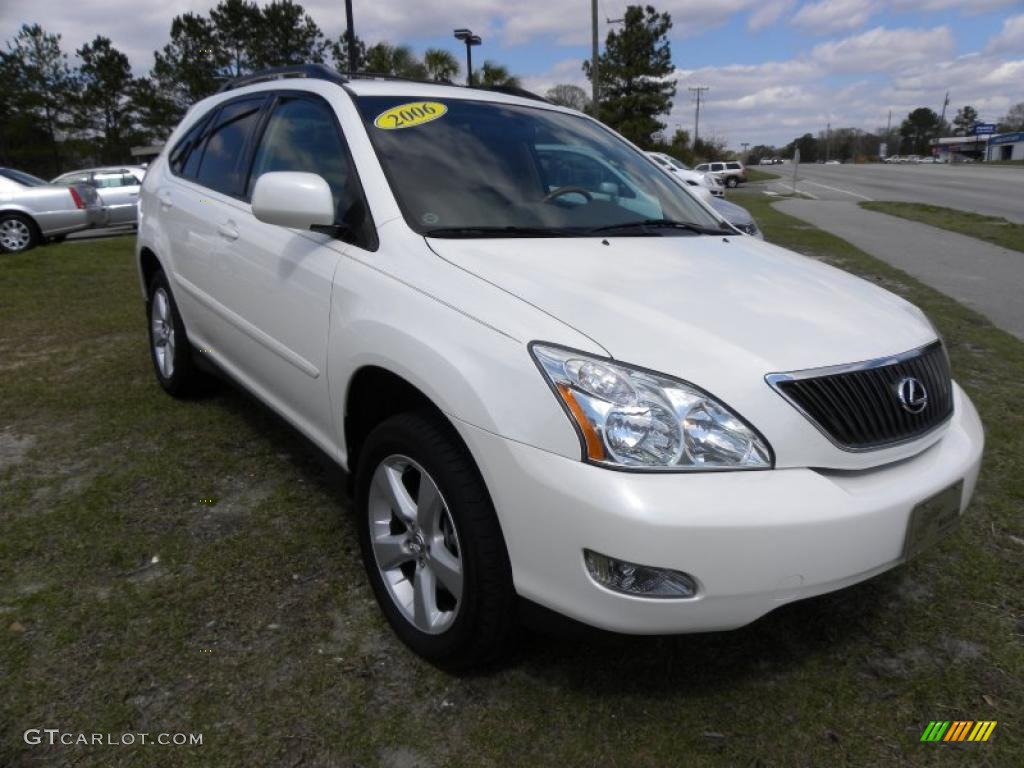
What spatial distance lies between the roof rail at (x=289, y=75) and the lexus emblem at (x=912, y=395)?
2309 mm

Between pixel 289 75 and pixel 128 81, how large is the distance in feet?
180

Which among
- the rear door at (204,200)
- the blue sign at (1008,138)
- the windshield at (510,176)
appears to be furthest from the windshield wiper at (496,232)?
the blue sign at (1008,138)

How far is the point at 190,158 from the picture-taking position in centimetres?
421

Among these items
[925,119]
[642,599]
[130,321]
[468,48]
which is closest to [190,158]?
[130,321]

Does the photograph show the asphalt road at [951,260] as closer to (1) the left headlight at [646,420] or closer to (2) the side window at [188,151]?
(1) the left headlight at [646,420]

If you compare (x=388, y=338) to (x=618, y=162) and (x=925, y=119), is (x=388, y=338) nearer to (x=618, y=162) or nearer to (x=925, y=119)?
(x=618, y=162)

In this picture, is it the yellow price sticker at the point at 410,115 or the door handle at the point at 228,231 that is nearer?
the yellow price sticker at the point at 410,115

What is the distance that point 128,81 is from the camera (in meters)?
49.6

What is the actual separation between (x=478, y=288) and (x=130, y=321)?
5.75 metres

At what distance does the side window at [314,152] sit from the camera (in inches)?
103

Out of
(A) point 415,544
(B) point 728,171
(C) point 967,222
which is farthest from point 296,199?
(B) point 728,171

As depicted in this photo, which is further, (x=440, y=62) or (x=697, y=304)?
(x=440, y=62)

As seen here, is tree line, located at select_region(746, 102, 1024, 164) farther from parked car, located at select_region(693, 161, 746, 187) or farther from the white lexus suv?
the white lexus suv

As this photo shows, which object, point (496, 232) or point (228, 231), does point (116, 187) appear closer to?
point (228, 231)
